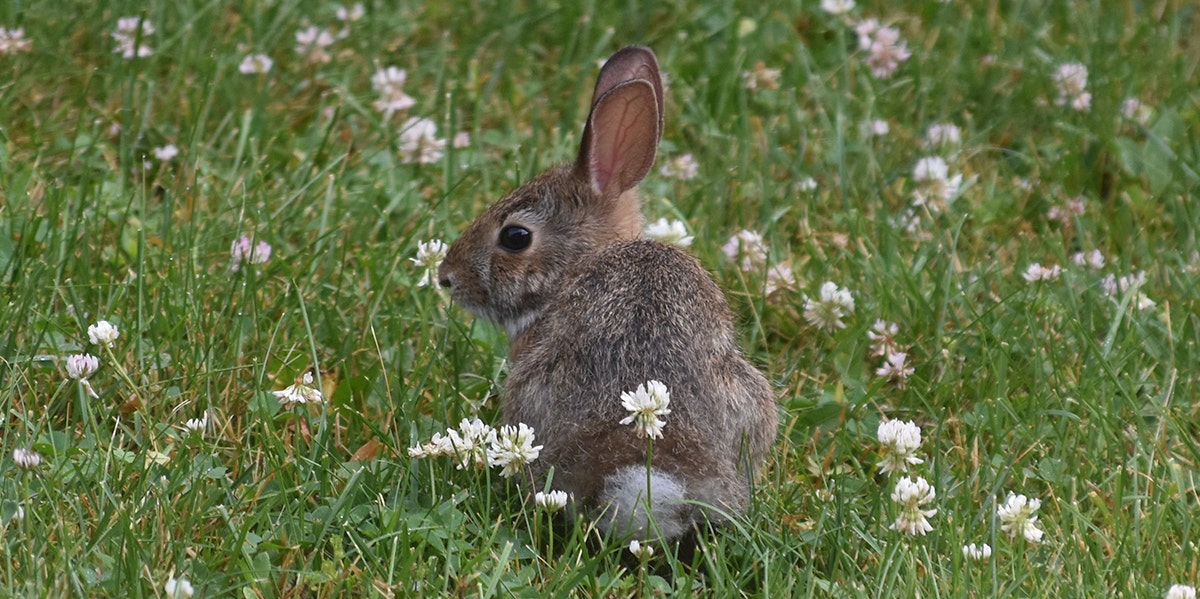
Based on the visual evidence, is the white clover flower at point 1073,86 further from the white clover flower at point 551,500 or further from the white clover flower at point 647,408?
the white clover flower at point 551,500

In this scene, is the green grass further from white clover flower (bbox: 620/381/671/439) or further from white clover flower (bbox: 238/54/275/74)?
white clover flower (bbox: 620/381/671/439)

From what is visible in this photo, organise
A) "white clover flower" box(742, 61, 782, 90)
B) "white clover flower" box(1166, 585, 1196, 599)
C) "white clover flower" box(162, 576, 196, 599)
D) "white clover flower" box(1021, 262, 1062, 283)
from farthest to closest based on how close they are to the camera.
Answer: "white clover flower" box(742, 61, 782, 90), "white clover flower" box(1021, 262, 1062, 283), "white clover flower" box(1166, 585, 1196, 599), "white clover flower" box(162, 576, 196, 599)

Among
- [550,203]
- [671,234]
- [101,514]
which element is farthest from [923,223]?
[101,514]

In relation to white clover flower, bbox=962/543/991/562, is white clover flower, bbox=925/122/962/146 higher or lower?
lower

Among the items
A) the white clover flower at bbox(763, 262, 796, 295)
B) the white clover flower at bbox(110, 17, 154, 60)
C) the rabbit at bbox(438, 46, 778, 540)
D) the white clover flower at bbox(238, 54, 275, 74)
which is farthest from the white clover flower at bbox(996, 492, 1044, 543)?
the white clover flower at bbox(110, 17, 154, 60)

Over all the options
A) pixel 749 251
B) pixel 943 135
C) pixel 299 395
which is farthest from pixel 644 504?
pixel 943 135

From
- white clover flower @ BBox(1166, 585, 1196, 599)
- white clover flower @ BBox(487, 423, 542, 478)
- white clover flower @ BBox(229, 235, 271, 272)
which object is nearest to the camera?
white clover flower @ BBox(1166, 585, 1196, 599)

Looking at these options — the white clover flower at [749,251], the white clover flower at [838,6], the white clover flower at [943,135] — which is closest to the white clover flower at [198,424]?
the white clover flower at [749,251]

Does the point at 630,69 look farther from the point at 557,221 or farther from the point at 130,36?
the point at 130,36

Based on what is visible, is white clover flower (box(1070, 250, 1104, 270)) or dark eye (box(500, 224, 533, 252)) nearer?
dark eye (box(500, 224, 533, 252))
